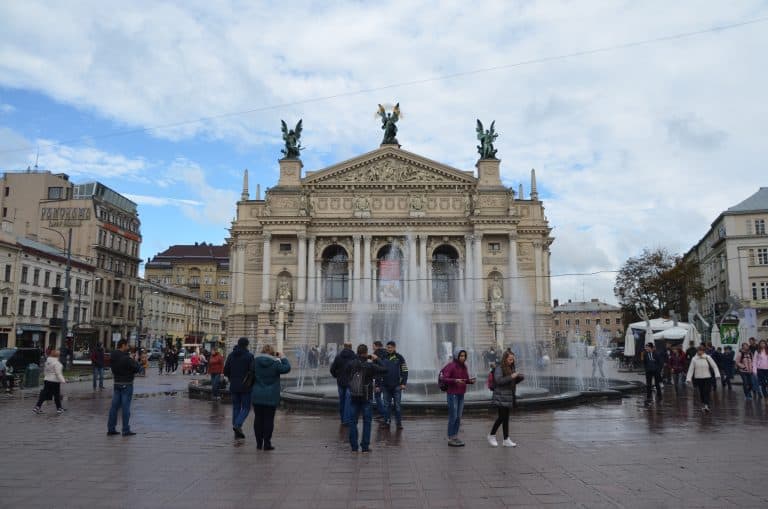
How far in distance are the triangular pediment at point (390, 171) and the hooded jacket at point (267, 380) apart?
185 feet

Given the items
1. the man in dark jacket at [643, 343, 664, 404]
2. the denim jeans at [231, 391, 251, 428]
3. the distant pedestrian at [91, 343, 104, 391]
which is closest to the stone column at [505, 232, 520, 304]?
the man in dark jacket at [643, 343, 664, 404]

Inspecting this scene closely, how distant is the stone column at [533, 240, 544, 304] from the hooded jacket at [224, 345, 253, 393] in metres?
56.8

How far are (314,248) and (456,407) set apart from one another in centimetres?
5547

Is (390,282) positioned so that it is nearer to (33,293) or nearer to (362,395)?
(33,293)

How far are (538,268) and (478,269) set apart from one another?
7117mm

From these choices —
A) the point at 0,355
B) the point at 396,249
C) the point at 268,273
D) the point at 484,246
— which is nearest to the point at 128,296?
the point at 268,273

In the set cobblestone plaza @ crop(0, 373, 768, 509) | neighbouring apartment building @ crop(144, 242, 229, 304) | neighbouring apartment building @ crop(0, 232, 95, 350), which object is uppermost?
neighbouring apartment building @ crop(144, 242, 229, 304)

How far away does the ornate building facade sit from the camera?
63562mm

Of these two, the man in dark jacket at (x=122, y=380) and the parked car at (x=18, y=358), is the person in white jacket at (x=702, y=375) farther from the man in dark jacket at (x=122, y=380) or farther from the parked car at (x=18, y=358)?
the parked car at (x=18, y=358)

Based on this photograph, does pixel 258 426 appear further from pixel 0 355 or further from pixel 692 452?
pixel 0 355

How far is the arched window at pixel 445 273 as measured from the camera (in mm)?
66750

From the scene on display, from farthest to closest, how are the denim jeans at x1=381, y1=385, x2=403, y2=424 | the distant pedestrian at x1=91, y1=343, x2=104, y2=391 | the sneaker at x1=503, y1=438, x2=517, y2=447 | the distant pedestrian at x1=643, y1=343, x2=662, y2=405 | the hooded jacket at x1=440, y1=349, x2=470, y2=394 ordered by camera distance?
the distant pedestrian at x1=91, y1=343, x2=104, y2=391 → the distant pedestrian at x1=643, y1=343, x2=662, y2=405 → the denim jeans at x1=381, y1=385, x2=403, y2=424 → the hooded jacket at x1=440, y1=349, x2=470, y2=394 → the sneaker at x1=503, y1=438, x2=517, y2=447

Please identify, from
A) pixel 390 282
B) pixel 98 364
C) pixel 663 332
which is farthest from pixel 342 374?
pixel 390 282

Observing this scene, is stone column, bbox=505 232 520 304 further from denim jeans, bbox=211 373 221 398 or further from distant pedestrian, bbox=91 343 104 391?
denim jeans, bbox=211 373 221 398
